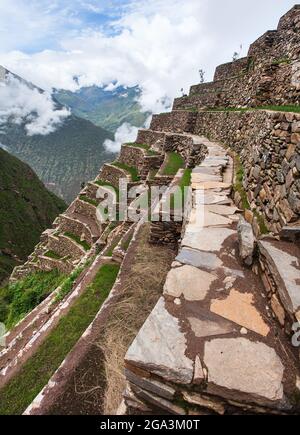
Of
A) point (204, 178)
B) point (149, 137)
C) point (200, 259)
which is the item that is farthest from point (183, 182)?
point (149, 137)

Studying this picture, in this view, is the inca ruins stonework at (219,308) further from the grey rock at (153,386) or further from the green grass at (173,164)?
the green grass at (173,164)

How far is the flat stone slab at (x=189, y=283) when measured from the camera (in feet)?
10.5

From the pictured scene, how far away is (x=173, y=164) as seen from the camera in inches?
541

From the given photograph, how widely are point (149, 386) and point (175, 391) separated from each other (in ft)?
0.77

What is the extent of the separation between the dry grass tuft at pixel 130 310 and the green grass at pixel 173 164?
6024mm

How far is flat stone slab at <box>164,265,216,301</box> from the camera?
3197 mm

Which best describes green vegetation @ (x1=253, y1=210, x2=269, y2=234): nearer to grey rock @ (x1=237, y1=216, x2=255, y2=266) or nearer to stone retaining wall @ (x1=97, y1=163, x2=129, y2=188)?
grey rock @ (x1=237, y1=216, x2=255, y2=266)

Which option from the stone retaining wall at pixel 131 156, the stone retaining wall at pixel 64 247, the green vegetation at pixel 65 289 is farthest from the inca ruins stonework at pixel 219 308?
the stone retaining wall at pixel 131 156

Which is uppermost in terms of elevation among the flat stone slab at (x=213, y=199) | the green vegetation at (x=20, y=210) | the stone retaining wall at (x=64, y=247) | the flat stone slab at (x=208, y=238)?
the flat stone slab at (x=213, y=199)

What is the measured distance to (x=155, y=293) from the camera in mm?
5324

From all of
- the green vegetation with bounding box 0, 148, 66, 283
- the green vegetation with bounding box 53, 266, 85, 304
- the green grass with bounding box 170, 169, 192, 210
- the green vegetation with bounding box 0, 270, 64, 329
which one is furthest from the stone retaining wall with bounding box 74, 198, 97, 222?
the green vegetation with bounding box 0, 148, 66, 283

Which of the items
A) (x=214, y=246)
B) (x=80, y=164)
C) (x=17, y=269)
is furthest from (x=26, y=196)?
(x=80, y=164)

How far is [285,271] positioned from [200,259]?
1113 mm

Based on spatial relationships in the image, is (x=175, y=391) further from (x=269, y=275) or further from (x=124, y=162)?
(x=124, y=162)
